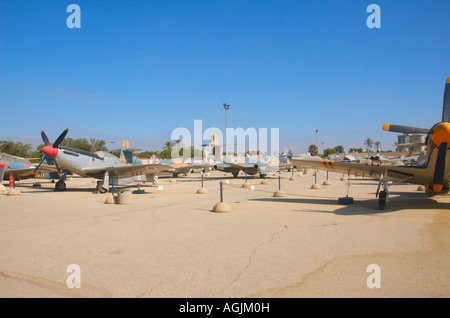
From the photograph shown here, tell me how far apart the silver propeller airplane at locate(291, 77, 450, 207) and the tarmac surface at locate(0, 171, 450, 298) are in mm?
1848

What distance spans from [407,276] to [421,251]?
1.72 m

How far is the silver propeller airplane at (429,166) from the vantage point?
1012 cm

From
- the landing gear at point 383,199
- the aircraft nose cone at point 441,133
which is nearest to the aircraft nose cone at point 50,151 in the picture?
the landing gear at point 383,199

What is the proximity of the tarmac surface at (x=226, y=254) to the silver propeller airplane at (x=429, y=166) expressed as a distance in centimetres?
185

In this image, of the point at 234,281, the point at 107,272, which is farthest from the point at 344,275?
the point at 107,272

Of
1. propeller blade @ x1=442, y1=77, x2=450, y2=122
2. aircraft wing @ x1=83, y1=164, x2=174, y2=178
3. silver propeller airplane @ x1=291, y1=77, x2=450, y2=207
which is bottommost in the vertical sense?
aircraft wing @ x1=83, y1=164, x2=174, y2=178

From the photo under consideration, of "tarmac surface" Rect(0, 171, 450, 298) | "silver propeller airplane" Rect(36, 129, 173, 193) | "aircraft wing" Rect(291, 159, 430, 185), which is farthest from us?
"silver propeller airplane" Rect(36, 129, 173, 193)

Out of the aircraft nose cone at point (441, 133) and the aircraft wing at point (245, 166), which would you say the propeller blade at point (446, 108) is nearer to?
the aircraft nose cone at point (441, 133)

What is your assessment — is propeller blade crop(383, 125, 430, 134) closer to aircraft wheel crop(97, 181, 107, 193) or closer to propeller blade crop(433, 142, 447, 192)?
propeller blade crop(433, 142, 447, 192)

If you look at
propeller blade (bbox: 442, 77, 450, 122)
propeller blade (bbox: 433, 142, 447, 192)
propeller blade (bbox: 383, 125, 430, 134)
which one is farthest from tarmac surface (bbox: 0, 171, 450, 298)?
propeller blade (bbox: 383, 125, 430, 134)

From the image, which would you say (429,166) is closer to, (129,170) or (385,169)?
(385,169)

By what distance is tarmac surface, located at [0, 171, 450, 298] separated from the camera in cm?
393

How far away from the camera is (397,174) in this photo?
12492 millimetres
